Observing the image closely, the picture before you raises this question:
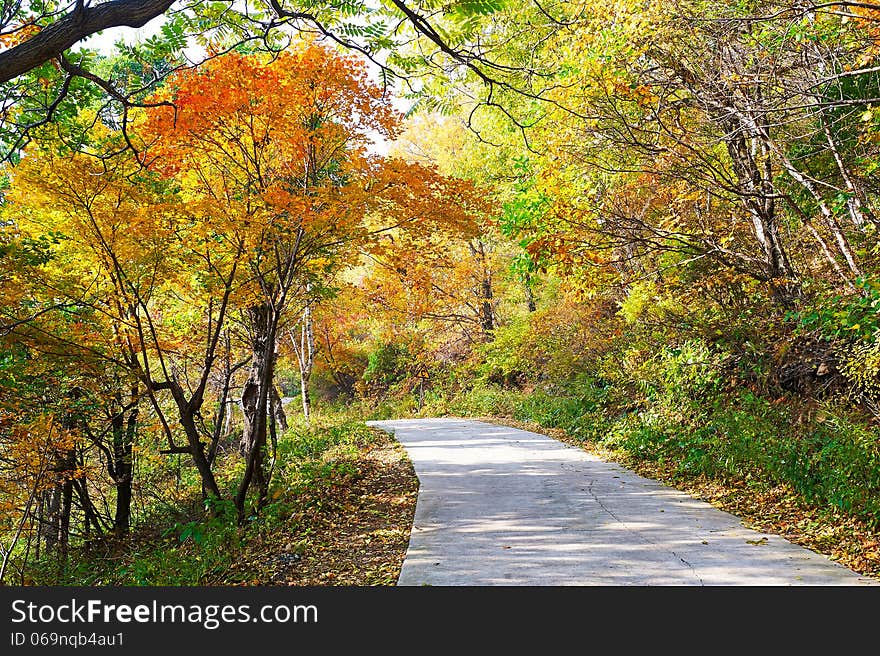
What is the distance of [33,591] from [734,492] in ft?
20.6

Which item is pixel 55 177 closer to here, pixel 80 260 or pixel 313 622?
pixel 80 260

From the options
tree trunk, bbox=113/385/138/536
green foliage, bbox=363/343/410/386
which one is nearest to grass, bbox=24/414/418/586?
tree trunk, bbox=113/385/138/536

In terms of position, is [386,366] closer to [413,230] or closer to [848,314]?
[413,230]

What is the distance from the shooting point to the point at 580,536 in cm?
558

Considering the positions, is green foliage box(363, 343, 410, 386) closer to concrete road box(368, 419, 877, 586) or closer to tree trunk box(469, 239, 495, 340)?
tree trunk box(469, 239, 495, 340)

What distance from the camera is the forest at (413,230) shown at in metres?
6.08

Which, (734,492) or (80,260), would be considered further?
(80,260)

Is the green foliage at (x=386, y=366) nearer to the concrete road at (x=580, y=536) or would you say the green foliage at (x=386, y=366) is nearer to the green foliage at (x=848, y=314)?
the concrete road at (x=580, y=536)

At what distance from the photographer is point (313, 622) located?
387 cm

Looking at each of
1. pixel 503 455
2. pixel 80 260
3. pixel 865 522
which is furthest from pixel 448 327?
pixel 865 522

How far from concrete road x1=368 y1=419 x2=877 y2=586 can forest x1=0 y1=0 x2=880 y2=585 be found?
0.38 metres

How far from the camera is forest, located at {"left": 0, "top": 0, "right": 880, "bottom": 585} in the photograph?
20.0 feet

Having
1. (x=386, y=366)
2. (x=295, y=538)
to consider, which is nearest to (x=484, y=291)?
(x=386, y=366)

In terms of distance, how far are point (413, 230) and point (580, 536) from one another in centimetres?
424
